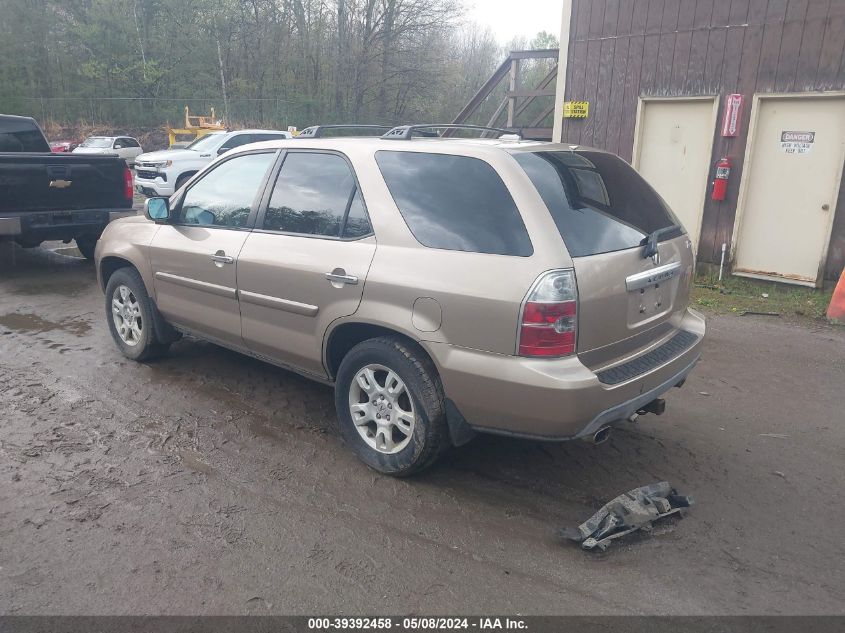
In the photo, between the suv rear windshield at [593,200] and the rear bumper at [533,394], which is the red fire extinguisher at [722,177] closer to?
the suv rear windshield at [593,200]

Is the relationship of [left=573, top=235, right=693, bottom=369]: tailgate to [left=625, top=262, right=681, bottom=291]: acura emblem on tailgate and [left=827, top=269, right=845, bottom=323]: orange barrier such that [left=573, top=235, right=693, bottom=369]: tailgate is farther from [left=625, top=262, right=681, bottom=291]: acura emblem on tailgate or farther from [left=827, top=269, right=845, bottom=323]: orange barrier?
[left=827, top=269, right=845, bottom=323]: orange barrier

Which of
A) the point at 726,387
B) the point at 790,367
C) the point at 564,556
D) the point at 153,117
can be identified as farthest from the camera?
the point at 153,117

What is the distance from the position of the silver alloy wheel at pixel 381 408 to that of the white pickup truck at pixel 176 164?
12.1 meters

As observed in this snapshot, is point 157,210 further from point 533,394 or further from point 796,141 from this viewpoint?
point 796,141

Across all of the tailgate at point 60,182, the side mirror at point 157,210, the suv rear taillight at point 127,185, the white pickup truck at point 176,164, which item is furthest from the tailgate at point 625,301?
→ the white pickup truck at point 176,164

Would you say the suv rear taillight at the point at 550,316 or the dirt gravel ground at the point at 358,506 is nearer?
the dirt gravel ground at the point at 358,506

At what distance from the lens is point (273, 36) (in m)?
35.8

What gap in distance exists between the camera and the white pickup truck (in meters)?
15.1

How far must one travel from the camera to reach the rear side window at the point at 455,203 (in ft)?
10.5

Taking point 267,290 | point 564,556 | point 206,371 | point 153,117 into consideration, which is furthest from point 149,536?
point 153,117

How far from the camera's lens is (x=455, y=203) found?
3.38 metres

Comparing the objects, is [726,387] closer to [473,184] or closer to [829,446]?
[829,446]

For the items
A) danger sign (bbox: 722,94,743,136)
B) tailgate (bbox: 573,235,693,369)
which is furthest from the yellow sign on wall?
tailgate (bbox: 573,235,693,369)

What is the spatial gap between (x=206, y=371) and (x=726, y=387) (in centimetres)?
407
